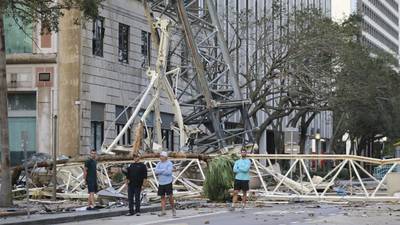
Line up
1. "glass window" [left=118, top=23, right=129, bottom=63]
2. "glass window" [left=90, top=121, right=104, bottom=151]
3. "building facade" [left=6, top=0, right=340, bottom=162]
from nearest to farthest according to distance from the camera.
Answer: "building facade" [left=6, top=0, right=340, bottom=162] < "glass window" [left=90, top=121, right=104, bottom=151] < "glass window" [left=118, top=23, right=129, bottom=63]

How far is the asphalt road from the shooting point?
18516 millimetres

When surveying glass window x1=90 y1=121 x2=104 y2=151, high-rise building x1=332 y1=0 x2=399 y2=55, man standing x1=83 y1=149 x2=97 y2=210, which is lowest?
man standing x1=83 y1=149 x2=97 y2=210

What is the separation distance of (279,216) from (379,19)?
12946 centimetres

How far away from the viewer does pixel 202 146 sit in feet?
112

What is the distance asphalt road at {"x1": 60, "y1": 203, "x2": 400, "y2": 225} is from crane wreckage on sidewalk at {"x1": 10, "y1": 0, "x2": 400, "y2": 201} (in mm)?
3159

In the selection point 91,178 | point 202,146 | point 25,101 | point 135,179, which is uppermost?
point 25,101

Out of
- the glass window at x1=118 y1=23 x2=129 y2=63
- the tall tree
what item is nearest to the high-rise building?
the glass window at x1=118 y1=23 x2=129 y2=63

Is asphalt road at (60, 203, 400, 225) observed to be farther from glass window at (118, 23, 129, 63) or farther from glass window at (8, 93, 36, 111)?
glass window at (118, 23, 129, 63)

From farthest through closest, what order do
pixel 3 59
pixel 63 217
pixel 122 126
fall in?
pixel 122 126
pixel 3 59
pixel 63 217

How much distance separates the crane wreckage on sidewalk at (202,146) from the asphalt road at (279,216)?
3159mm

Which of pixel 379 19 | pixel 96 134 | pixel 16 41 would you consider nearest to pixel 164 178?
pixel 96 134

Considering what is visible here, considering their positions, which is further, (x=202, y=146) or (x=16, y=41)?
(x=16, y=41)

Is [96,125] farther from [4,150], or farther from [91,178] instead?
[4,150]

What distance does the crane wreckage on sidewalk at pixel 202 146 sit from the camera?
2750cm
